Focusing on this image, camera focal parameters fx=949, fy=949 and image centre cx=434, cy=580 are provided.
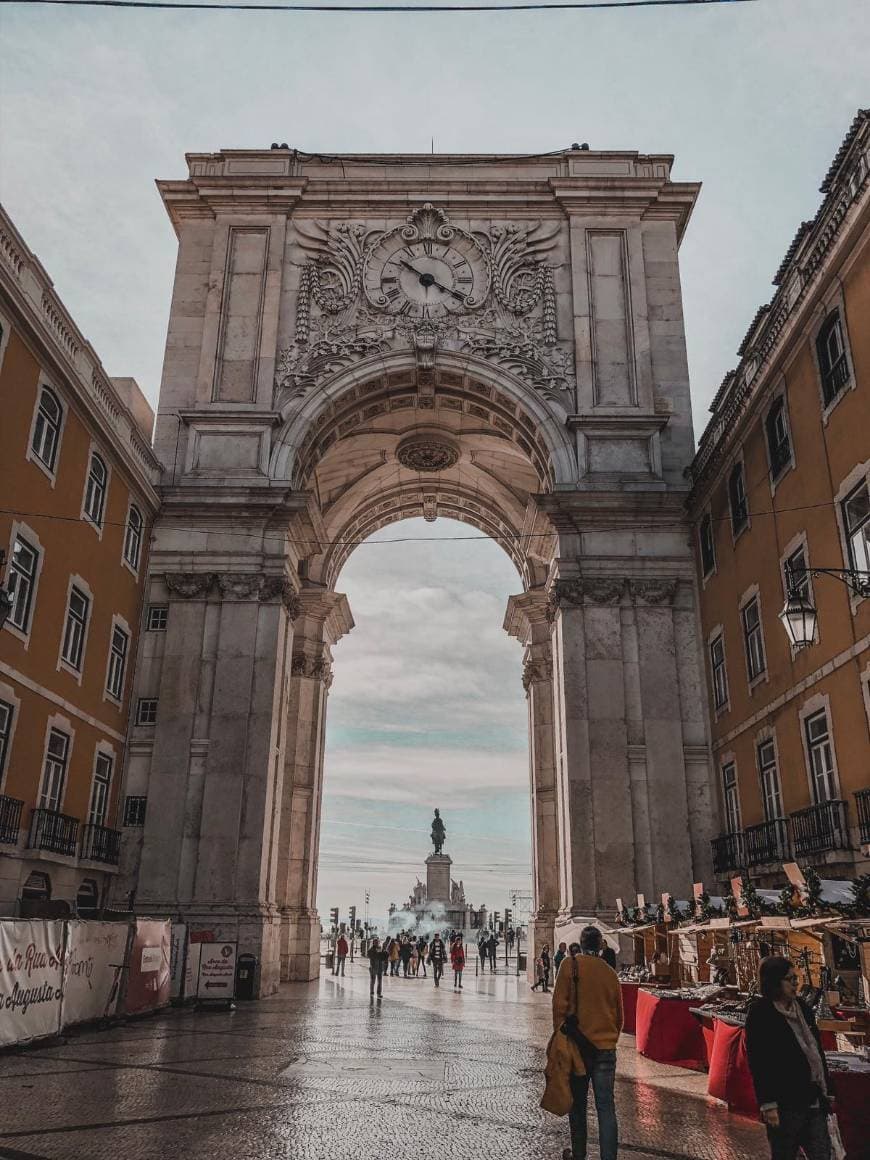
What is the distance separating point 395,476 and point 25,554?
21.7 metres

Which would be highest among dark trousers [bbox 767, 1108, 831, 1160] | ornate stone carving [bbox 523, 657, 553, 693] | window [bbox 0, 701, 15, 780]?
ornate stone carving [bbox 523, 657, 553, 693]

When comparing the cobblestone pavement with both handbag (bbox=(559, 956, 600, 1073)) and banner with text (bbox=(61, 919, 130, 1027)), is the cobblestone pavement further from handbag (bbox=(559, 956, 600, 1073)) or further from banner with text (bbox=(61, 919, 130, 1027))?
handbag (bbox=(559, 956, 600, 1073))

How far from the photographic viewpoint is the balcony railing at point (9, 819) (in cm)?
1853

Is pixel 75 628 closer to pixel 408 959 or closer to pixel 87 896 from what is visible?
pixel 87 896

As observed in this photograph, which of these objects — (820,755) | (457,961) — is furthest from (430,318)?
(457,961)

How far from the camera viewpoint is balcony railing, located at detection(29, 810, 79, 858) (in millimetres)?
19875

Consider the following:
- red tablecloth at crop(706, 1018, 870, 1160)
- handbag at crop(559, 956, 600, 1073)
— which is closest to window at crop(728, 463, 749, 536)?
red tablecloth at crop(706, 1018, 870, 1160)

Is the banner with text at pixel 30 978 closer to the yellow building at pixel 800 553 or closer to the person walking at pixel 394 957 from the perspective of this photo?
the yellow building at pixel 800 553

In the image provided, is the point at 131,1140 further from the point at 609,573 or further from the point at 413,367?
the point at 413,367

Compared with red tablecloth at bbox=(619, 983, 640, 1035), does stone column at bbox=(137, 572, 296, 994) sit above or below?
above

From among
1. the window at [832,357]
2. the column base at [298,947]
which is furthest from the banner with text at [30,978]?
the column base at [298,947]

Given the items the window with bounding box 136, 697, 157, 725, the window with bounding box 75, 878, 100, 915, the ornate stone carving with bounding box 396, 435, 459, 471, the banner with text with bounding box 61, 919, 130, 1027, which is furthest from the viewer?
the ornate stone carving with bounding box 396, 435, 459, 471

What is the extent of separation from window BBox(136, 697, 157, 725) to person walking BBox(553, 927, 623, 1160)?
2047 cm

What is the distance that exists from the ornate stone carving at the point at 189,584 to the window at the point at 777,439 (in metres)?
15.6
